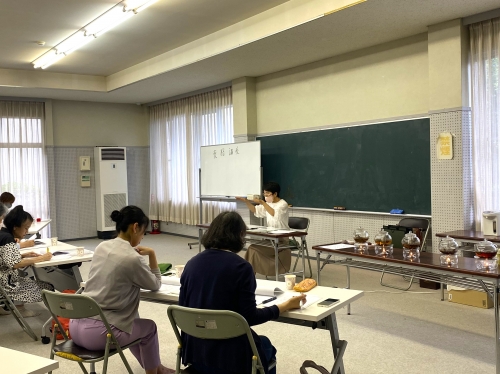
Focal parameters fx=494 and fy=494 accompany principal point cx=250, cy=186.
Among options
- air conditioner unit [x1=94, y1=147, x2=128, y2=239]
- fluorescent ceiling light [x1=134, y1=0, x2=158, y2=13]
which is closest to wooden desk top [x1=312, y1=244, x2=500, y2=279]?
fluorescent ceiling light [x1=134, y1=0, x2=158, y2=13]

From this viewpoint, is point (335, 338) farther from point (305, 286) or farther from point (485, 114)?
point (485, 114)

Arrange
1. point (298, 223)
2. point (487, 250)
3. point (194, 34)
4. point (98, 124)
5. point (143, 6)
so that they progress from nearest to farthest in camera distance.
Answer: point (487, 250)
point (143, 6)
point (298, 223)
point (194, 34)
point (98, 124)

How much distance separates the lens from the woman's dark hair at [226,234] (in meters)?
2.37

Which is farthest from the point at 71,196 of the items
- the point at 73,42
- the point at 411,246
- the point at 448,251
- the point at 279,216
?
the point at 448,251

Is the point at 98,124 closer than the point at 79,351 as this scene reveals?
No

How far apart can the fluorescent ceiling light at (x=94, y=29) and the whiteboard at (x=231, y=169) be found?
106 inches

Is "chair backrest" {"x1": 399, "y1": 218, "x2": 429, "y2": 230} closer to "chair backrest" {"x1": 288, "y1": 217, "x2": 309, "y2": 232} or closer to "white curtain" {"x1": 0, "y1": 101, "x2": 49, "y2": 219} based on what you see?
"chair backrest" {"x1": 288, "y1": 217, "x2": 309, "y2": 232}

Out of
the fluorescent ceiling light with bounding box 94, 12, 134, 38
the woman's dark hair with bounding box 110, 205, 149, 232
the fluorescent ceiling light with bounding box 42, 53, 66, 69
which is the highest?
the fluorescent ceiling light with bounding box 42, 53, 66, 69

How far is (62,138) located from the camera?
32.8 ft

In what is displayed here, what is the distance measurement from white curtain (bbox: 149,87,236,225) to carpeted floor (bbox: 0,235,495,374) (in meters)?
4.21

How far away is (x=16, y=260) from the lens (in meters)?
4.00

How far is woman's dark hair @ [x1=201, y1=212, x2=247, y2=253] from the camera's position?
93.1 inches

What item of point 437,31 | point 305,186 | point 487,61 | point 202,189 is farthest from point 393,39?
point 202,189

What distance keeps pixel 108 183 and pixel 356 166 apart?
5.76 meters
